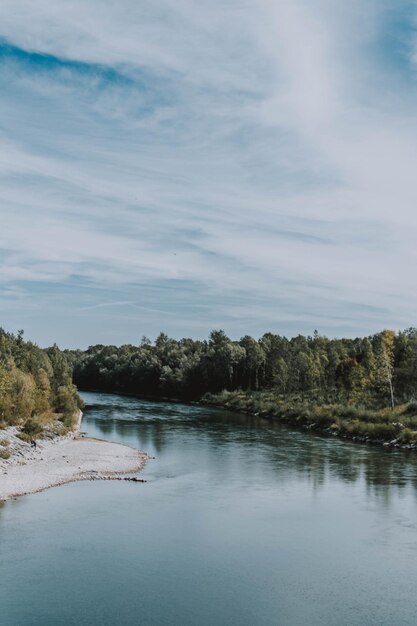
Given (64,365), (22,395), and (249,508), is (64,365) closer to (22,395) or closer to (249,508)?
(22,395)

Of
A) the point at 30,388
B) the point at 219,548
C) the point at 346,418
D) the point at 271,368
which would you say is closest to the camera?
the point at 219,548

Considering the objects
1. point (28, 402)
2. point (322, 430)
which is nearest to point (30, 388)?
point (28, 402)

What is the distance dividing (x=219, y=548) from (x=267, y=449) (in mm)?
28760

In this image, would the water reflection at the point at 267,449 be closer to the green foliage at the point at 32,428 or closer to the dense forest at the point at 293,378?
the dense forest at the point at 293,378

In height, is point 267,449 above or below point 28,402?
below

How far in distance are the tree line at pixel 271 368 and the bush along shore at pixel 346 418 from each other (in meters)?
3.75

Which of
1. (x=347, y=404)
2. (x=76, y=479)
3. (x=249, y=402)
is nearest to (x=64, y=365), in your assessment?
(x=249, y=402)

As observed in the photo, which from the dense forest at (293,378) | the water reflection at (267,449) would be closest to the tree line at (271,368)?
the dense forest at (293,378)

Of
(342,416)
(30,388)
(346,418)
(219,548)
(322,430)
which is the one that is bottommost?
(219,548)

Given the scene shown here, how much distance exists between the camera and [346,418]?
70250 mm

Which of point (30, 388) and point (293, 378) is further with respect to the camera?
Result: point (293, 378)

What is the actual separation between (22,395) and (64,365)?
3159 cm

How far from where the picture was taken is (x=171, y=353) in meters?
146

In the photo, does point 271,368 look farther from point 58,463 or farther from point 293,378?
point 58,463
